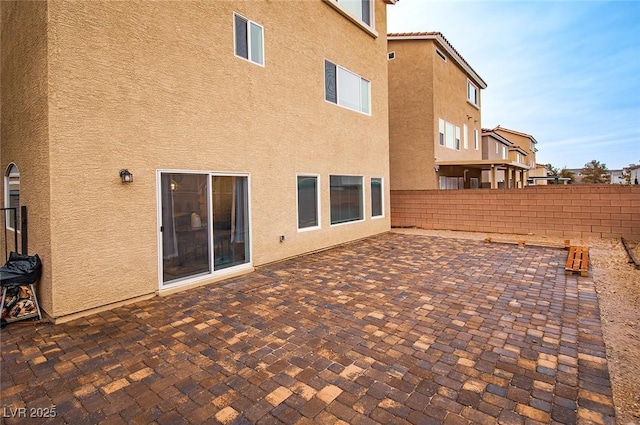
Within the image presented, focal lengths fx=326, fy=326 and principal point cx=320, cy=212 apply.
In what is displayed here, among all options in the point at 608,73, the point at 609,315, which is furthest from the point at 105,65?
the point at 608,73

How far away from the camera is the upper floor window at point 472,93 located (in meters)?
21.9

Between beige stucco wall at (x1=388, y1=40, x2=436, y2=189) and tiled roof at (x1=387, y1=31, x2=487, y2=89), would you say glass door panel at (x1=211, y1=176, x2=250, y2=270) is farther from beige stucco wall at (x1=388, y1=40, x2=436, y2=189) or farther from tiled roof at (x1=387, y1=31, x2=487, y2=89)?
tiled roof at (x1=387, y1=31, x2=487, y2=89)

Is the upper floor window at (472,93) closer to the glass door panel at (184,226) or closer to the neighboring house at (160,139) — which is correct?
the neighboring house at (160,139)

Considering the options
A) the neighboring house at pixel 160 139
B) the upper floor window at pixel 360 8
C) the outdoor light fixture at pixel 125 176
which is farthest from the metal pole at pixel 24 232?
the upper floor window at pixel 360 8

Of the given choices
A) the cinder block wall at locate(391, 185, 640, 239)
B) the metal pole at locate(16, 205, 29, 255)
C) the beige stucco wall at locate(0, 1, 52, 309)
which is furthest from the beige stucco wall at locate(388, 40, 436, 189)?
the metal pole at locate(16, 205, 29, 255)

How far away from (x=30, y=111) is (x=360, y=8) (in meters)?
10.4

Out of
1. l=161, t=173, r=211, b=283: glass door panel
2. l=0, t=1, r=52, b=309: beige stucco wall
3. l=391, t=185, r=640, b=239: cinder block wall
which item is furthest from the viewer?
l=391, t=185, r=640, b=239: cinder block wall

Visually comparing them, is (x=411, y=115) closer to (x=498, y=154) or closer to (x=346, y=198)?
(x=346, y=198)

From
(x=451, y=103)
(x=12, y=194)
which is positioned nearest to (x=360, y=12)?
(x=451, y=103)

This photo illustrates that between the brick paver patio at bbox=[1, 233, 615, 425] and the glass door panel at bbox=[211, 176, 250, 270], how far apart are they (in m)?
0.86

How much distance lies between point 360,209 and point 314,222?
2739mm

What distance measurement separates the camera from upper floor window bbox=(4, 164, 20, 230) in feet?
20.1

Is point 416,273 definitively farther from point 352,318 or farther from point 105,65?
point 105,65

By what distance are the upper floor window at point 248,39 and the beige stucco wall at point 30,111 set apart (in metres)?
3.38
